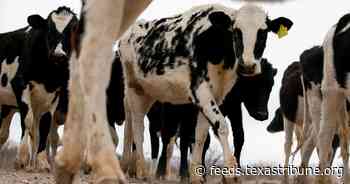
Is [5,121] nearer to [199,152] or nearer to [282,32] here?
[199,152]

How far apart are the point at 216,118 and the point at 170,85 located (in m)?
2.03

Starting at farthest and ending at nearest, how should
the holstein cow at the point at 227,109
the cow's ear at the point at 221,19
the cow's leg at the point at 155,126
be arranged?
the cow's leg at the point at 155,126 → the holstein cow at the point at 227,109 → the cow's ear at the point at 221,19

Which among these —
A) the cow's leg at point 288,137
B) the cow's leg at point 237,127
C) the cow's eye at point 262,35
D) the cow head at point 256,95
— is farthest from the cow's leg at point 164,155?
the cow's eye at point 262,35

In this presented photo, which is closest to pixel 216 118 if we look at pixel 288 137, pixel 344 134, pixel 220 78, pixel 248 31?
pixel 220 78

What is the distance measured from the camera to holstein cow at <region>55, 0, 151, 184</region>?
441 centimetres

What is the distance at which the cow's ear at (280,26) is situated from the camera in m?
11.8

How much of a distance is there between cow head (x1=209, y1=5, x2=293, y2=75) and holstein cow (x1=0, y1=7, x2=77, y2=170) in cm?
317

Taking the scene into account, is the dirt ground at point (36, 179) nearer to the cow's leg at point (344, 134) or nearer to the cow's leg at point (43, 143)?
the cow's leg at point (43, 143)

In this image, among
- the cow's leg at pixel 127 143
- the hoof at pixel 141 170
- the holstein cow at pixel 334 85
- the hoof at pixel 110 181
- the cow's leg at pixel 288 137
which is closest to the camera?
the hoof at pixel 110 181

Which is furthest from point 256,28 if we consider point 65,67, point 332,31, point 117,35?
point 117,35

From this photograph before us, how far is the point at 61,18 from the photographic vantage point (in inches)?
547

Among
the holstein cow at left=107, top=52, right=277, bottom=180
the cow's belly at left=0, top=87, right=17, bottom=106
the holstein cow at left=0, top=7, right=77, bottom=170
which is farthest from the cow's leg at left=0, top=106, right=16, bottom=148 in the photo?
the holstein cow at left=107, top=52, right=277, bottom=180

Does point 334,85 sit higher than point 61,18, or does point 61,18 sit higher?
point 61,18

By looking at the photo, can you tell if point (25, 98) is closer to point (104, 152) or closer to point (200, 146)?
point (200, 146)
